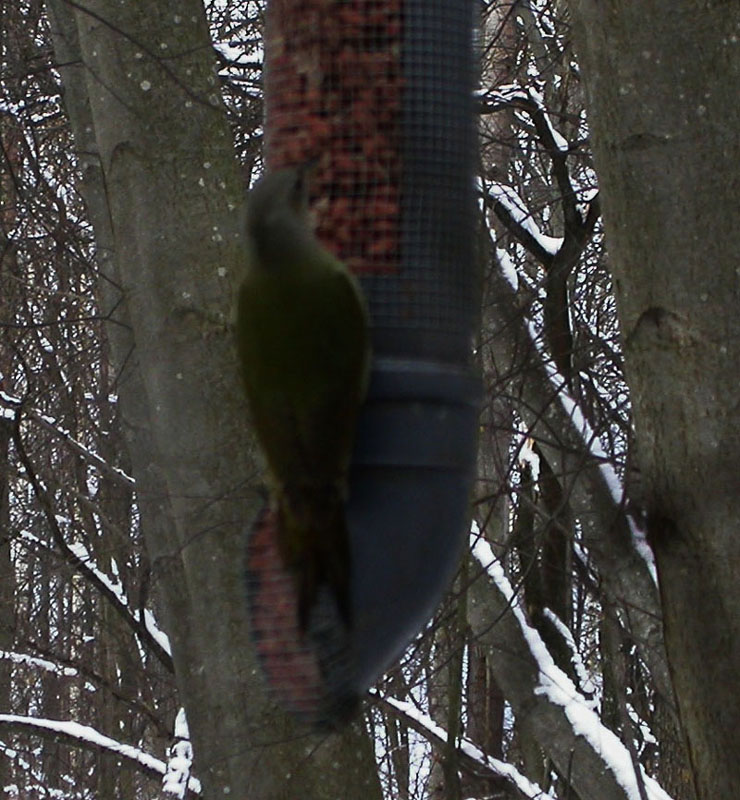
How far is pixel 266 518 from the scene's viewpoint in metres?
2.25

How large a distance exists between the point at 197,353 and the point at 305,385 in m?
1.88

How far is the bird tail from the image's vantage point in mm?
2023

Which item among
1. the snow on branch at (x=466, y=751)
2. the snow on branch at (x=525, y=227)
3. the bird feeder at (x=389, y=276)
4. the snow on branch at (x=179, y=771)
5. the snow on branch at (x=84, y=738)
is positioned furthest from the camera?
the snow on branch at (x=84, y=738)

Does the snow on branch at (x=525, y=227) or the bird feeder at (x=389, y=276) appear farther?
the snow on branch at (x=525, y=227)

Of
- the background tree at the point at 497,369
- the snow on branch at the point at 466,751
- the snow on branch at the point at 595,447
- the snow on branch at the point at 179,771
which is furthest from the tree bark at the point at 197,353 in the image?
the snow on branch at the point at 466,751

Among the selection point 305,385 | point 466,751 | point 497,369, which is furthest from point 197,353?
point 466,751

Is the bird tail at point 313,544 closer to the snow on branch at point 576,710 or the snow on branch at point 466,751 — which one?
the snow on branch at point 576,710

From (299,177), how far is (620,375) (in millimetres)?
4875

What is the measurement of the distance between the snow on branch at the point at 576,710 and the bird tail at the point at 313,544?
10.9 feet

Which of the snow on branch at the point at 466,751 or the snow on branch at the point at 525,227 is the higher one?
the snow on branch at the point at 525,227

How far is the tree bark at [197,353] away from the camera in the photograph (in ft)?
12.6

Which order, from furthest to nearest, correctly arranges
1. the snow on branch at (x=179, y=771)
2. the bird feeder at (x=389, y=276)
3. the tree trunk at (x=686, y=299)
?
the snow on branch at (x=179, y=771) → the tree trunk at (x=686, y=299) → the bird feeder at (x=389, y=276)

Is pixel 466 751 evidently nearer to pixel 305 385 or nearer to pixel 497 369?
pixel 497 369

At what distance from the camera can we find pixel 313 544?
2027mm
